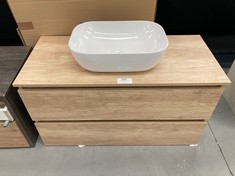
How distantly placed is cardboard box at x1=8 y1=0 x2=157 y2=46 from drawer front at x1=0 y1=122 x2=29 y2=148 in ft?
1.66

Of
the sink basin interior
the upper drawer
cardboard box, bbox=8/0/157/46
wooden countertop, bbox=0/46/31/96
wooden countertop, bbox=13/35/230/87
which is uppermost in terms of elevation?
cardboard box, bbox=8/0/157/46

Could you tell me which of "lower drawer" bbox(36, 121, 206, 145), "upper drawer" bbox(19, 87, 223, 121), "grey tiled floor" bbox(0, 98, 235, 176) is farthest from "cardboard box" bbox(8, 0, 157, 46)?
"grey tiled floor" bbox(0, 98, 235, 176)

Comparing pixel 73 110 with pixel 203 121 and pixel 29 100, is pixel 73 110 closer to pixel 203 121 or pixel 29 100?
pixel 29 100

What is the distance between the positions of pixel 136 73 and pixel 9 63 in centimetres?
64

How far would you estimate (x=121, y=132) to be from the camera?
42.5 inches

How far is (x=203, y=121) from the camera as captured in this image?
101cm

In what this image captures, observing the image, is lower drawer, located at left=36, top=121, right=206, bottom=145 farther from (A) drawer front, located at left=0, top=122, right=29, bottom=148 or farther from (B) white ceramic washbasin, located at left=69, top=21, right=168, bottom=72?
(B) white ceramic washbasin, located at left=69, top=21, right=168, bottom=72

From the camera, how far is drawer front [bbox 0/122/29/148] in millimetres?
1016

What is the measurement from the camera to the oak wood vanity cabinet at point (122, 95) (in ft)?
2.74

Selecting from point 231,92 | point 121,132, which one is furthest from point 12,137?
point 231,92

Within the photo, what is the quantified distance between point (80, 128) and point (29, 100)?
0.30 m

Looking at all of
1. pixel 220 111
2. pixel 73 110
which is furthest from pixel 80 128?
pixel 220 111

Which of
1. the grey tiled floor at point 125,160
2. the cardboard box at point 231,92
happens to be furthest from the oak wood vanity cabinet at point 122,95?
the cardboard box at point 231,92

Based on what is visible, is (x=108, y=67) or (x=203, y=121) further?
(x=203, y=121)
